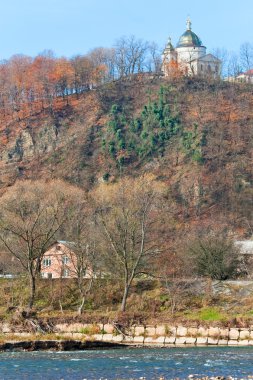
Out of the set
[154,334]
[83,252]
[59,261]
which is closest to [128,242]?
[83,252]

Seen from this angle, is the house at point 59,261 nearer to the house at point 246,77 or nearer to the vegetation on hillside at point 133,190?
the vegetation on hillside at point 133,190

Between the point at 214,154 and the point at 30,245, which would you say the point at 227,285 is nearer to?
the point at 30,245

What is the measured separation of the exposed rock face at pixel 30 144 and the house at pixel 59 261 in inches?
2246

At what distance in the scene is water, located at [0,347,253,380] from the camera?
32656mm

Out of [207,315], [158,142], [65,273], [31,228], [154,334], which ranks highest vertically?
[158,142]

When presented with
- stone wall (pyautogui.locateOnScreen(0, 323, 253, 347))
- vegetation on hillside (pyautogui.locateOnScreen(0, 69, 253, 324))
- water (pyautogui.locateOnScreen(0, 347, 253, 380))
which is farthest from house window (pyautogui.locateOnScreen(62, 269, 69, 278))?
water (pyautogui.locateOnScreen(0, 347, 253, 380))

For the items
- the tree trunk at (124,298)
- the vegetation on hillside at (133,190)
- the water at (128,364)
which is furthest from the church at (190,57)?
the water at (128,364)

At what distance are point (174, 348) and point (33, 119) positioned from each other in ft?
308

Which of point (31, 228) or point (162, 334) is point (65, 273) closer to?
point (31, 228)

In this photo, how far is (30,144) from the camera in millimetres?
127000

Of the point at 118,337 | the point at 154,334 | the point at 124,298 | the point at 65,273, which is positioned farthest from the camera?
the point at 65,273

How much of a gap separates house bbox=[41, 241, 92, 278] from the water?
19.0 meters

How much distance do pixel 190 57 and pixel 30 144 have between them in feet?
126

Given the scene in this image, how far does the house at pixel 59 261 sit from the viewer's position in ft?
199
